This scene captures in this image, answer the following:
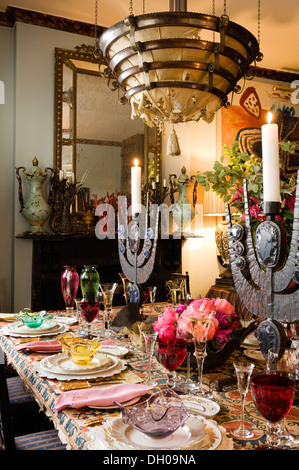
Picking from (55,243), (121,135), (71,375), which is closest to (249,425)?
(71,375)

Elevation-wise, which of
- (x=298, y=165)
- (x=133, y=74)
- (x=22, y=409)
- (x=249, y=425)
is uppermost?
(x=298, y=165)

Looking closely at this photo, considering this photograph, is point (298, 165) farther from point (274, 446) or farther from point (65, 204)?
point (274, 446)

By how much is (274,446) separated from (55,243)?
11.4 feet

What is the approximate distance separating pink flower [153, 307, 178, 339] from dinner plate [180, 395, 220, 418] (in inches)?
8.6

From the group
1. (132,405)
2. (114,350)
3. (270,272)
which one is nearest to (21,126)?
(114,350)

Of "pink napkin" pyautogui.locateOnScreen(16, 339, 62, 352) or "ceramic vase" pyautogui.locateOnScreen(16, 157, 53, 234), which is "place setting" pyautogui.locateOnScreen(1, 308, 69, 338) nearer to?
"pink napkin" pyautogui.locateOnScreen(16, 339, 62, 352)

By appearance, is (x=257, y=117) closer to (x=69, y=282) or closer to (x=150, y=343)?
(x=69, y=282)

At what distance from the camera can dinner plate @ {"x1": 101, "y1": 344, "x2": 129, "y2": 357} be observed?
63.2 inches

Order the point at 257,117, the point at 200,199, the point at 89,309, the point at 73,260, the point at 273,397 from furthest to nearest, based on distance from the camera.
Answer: the point at 257,117 → the point at 200,199 → the point at 73,260 → the point at 89,309 → the point at 273,397

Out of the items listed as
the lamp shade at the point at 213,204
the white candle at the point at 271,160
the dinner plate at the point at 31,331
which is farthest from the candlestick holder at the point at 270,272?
the lamp shade at the point at 213,204

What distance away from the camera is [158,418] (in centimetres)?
93

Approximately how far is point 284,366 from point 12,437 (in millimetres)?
833

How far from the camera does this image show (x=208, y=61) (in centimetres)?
184
